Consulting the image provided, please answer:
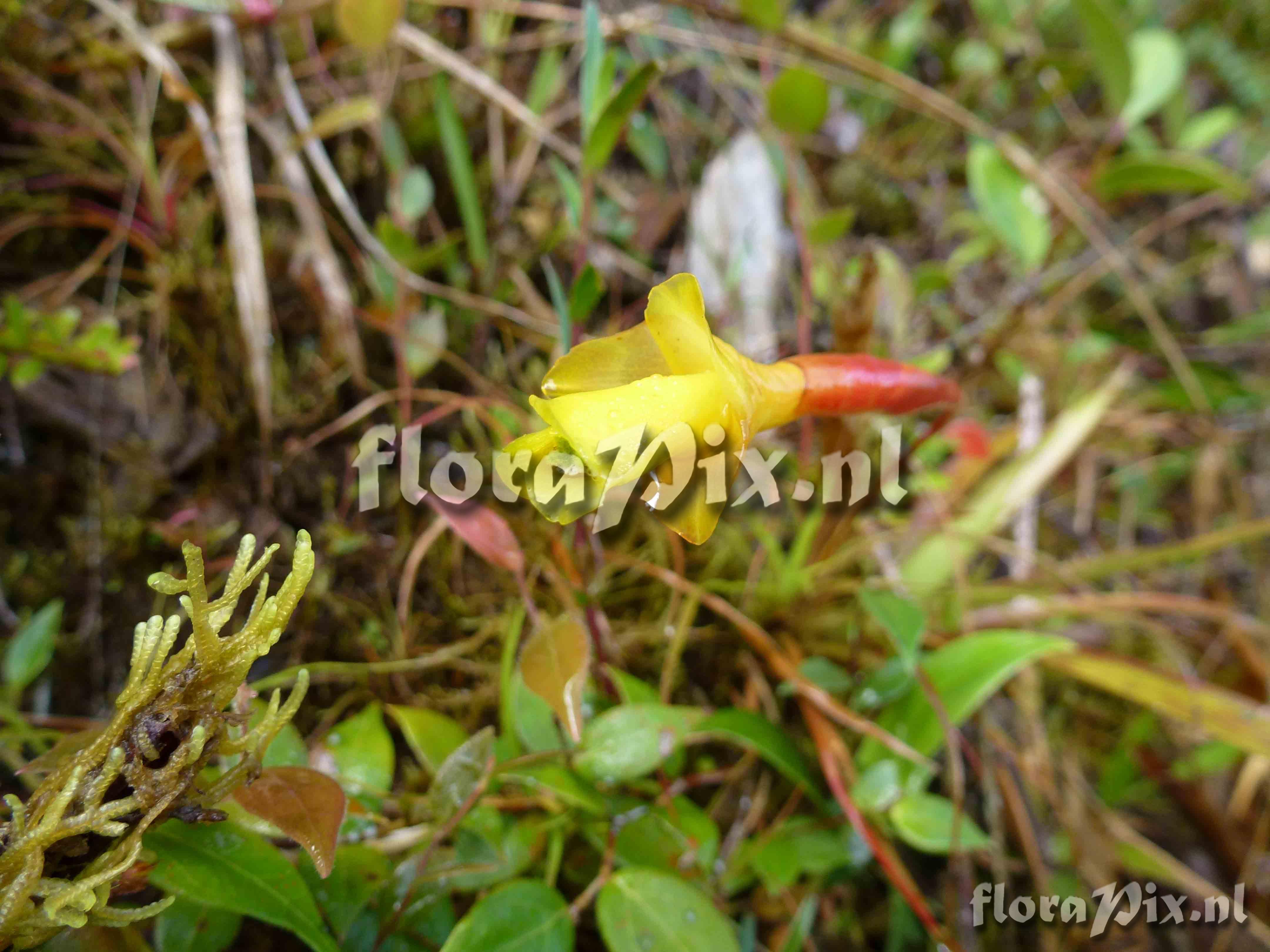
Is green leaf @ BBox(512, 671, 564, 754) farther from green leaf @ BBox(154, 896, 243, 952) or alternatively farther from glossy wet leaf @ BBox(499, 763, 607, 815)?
green leaf @ BBox(154, 896, 243, 952)

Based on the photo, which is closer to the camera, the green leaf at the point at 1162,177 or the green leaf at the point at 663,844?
the green leaf at the point at 663,844

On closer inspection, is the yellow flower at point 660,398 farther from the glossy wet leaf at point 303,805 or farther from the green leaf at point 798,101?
the green leaf at point 798,101

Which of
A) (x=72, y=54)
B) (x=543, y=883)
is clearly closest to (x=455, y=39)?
(x=72, y=54)

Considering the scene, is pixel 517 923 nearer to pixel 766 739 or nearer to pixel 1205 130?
pixel 766 739

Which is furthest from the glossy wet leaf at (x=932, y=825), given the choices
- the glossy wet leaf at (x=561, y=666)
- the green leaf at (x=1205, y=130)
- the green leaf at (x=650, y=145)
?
the green leaf at (x=1205, y=130)

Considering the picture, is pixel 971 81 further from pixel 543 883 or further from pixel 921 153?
pixel 543 883

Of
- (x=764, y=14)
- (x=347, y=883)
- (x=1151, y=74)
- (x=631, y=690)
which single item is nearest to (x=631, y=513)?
(x=631, y=690)
